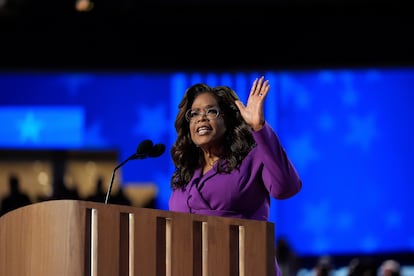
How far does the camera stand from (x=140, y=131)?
929 cm

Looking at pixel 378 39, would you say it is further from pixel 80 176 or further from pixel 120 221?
pixel 120 221

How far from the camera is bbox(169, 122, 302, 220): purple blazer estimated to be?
2883 millimetres

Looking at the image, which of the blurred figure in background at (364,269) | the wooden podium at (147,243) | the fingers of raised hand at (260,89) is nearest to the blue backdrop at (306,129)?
the blurred figure in background at (364,269)

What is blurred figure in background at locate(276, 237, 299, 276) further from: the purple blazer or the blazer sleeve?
the blazer sleeve

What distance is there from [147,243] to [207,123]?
1.95 feet

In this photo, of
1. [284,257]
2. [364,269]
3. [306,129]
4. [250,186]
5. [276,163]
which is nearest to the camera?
[276,163]

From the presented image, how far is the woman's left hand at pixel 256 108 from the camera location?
2871 millimetres

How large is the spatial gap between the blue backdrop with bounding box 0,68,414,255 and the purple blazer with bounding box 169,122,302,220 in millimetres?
5831

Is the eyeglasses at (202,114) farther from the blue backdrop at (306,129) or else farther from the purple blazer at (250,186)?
the blue backdrop at (306,129)

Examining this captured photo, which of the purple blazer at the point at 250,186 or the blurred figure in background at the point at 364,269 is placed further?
the blurred figure in background at the point at 364,269

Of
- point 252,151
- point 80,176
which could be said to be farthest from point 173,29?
point 252,151

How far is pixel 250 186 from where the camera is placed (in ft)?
9.86

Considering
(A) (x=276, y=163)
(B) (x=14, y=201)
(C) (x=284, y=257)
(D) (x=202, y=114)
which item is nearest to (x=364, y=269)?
(C) (x=284, y=257)

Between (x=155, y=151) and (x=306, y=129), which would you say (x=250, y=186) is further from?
(x=306, y=129)
